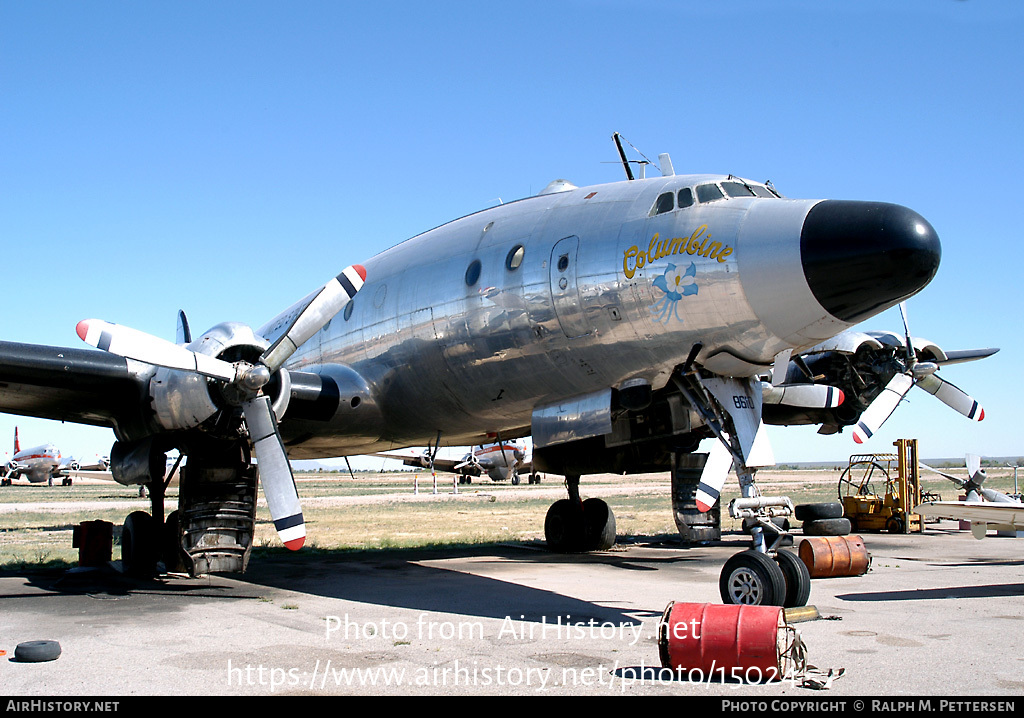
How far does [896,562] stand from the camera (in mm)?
13891

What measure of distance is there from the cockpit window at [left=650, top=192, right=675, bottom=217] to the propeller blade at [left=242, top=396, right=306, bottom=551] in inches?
201

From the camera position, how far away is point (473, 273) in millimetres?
10938

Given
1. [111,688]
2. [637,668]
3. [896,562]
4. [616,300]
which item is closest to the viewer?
[111,688]

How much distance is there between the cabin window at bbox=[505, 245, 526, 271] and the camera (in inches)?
408

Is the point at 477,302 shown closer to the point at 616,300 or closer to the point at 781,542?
the point at 616,300

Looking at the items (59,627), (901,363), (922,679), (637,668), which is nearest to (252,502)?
(59,627)

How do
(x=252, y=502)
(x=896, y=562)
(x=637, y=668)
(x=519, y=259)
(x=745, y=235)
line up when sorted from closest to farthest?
Result: (x=637, y=668)
(x=745, y=235)
(x=519, y=259)
(x=252, y=502)
(x=896, y=562)

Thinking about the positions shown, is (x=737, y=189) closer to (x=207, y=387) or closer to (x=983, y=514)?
(x=207, y=387)

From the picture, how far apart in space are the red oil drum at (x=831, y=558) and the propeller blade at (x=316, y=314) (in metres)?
7.31

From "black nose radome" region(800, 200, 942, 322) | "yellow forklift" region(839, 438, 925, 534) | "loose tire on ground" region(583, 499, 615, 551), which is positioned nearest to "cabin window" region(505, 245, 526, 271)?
"black nose radome" region(800, 200, 942, 322)

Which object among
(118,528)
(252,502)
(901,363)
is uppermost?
(901,363)

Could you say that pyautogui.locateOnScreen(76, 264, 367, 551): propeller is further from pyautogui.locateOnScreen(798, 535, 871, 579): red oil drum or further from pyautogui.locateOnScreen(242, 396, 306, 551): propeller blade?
pyautogui.locateOnScreen(798, 535, 871, 579): red oil drum

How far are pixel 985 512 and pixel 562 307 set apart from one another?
7495 mm

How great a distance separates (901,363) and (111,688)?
14923 mm
